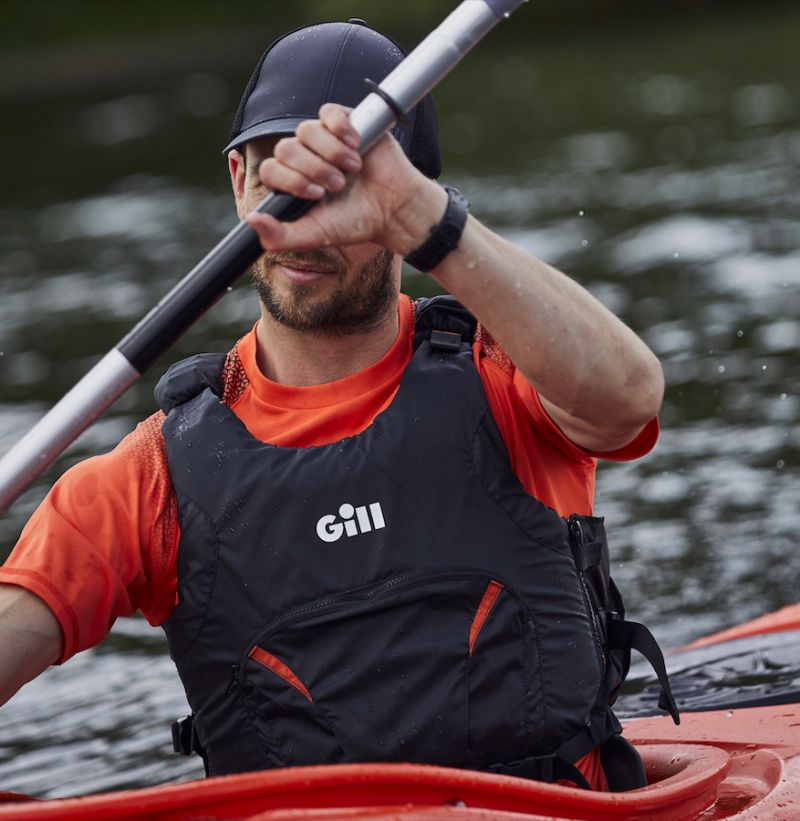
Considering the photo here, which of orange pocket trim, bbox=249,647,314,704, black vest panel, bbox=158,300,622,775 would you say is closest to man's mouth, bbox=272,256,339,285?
black vest panel, bbox=158,300,622,775

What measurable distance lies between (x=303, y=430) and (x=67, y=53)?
2777 cm

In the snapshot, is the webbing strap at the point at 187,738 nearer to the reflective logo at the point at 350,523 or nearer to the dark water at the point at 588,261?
the reflective logo at the point at 350,523

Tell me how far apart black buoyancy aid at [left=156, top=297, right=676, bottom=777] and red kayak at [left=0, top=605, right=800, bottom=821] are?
0.20m

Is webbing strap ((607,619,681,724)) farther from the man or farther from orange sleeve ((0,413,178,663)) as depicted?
orange sleeve ((0,413,178,663))

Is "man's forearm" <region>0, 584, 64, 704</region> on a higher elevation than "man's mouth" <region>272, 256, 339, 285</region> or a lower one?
lower

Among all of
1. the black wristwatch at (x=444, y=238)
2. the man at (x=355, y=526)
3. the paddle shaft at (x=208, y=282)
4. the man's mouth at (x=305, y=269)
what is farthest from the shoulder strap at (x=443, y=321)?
the paddle shaft at (x=208, y=282)

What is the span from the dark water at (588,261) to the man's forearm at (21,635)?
6.37 feet

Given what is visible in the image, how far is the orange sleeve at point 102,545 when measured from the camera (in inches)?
82.9

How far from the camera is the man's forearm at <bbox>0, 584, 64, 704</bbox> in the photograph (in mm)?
2059

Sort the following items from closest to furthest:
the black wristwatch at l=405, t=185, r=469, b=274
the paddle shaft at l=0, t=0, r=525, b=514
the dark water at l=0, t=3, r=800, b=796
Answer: the paddle shaft at l=0, t=0, r=525, b=514 < the black wristwatch at l=405, t=185, r=469, b=274 < the dark water at l=0, t=3, r=800, b=796

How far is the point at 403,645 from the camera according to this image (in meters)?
2.09

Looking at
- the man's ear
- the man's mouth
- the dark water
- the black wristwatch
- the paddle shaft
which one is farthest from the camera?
the dark water

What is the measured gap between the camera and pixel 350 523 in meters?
2.15

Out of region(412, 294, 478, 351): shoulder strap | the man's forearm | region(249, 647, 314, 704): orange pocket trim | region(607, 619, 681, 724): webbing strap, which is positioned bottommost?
region(607, 619, 681, 724): webbing strap
